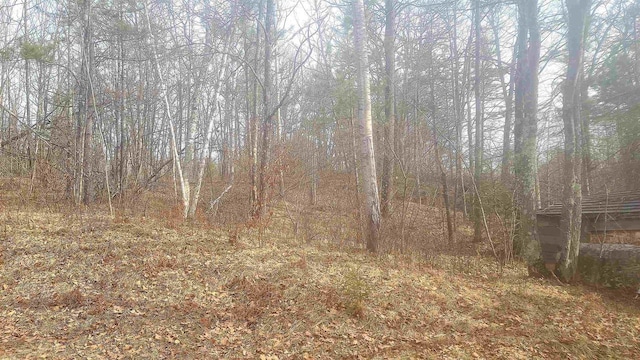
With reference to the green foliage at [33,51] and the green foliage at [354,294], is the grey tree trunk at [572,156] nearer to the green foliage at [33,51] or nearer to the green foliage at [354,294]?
the green foliage at [354,294]

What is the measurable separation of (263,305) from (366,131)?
11.9ft

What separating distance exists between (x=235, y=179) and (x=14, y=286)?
282 inches

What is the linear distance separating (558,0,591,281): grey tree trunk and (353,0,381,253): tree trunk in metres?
3.31

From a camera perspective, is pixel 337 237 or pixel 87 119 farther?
pixel 87 119

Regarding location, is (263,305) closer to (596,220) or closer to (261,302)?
(261,302)

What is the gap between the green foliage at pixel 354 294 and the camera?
4.76 meters

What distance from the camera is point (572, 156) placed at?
6.23 m

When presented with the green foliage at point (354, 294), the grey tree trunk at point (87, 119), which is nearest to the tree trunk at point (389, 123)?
the green foliage at point (354, 294)

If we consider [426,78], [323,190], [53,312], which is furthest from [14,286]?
[426,78]

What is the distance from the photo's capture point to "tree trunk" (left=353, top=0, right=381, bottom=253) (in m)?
6.75

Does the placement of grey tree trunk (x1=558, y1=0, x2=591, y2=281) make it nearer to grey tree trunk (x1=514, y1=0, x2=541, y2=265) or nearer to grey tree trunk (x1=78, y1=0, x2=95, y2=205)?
grey tree trunk (x1=514, y1=0, x2=541, y2=265)

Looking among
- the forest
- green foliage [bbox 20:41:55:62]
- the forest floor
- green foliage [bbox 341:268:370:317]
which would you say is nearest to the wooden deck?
the forest

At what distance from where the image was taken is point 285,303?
192 inches

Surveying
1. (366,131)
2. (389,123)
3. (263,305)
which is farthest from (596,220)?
(263,305)
